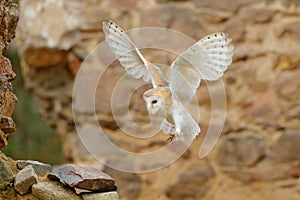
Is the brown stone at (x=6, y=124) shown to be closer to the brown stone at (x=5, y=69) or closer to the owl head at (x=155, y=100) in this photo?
the brown stone at (x=5, y=69)

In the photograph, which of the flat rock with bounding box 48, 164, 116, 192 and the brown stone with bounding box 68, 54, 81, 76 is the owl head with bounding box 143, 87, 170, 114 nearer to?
the flat rock with bounding box 48, 164, 116, 192

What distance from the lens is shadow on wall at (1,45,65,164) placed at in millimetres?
3992

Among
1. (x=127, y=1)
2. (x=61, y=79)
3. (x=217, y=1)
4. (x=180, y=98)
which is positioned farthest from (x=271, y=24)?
(x=180, y=98)

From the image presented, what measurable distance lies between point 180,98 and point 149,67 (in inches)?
2.9

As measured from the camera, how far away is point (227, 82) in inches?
87.3

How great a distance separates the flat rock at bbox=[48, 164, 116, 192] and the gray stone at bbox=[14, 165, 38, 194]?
0.04 meters

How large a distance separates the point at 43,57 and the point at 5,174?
4.42 ft

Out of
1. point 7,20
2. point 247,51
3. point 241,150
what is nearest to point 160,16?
point 247,51

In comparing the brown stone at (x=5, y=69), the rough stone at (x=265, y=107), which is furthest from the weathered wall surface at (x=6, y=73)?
the rough stone at (x=265, y=107)

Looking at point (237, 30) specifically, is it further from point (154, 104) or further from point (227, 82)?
point (154, 104)

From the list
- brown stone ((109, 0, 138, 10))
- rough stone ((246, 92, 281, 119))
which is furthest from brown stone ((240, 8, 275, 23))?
brown stone ((109, 0, 138, 10))

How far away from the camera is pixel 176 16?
2266 mm

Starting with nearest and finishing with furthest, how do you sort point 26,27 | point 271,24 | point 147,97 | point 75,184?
point 147,97, point 75,184, point 271,24, point 26,27

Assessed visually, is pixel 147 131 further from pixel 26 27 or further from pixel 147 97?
pixel 147 97
